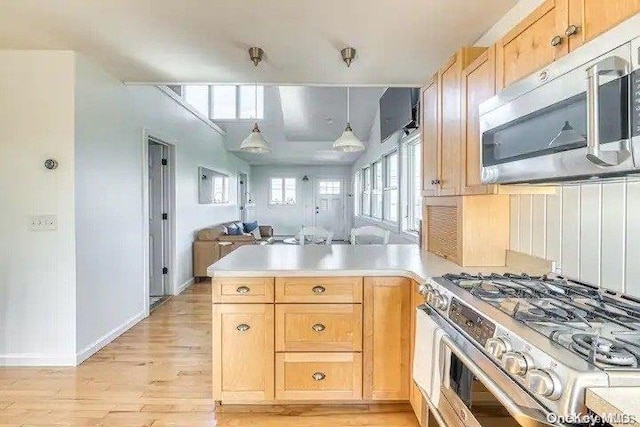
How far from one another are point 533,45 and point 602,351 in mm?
1182

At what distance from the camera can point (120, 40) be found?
265 centimetres

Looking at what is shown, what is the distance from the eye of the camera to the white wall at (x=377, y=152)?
197 inches

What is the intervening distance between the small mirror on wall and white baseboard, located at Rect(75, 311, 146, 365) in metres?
2.63

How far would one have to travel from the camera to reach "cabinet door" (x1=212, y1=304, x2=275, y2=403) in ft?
7.14

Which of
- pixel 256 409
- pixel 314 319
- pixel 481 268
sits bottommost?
pixel 256 409

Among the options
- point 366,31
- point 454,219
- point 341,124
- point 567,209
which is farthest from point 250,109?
point 567,209

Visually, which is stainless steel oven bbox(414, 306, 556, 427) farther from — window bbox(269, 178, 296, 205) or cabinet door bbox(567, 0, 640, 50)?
window bbox(269, 178, 296, 205)

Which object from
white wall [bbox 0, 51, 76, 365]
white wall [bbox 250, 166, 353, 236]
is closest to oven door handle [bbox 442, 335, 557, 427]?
white wall [bbox 0, 51, 76, 365]

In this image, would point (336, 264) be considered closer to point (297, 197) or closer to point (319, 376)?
point (319, 376)

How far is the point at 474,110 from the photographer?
1.97 meters

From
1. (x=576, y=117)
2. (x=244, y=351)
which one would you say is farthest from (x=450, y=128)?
(x=244, y=351)

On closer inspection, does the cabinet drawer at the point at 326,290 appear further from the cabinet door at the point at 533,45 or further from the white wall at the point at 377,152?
the white wall at the point at 377,152

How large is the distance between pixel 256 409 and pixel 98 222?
81.3 inches

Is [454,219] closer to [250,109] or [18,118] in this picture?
[18,118]
